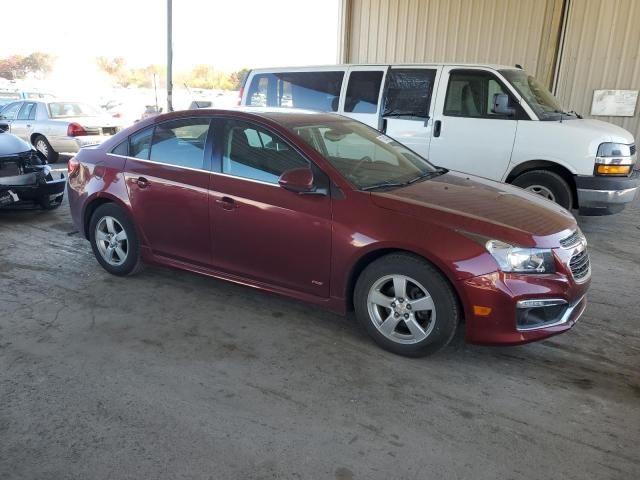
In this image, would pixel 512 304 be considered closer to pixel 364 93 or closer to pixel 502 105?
pixel 502 105

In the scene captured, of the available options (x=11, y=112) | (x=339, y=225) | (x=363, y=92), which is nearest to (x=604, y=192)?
(x=363, y=92)

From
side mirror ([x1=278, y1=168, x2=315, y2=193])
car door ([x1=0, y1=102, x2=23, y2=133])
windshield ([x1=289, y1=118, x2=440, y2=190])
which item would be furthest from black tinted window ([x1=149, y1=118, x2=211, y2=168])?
car door ([x1=0, y1=102, x2=23, y2=133])

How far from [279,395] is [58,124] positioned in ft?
34.8

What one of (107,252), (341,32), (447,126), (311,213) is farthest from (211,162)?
(341,32)

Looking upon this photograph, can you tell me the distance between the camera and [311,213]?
366 cm

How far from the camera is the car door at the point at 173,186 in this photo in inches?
166

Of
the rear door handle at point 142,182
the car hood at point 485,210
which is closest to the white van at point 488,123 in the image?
the car hood at point 485,210

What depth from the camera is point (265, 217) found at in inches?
151

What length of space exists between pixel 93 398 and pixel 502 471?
7.33 feet

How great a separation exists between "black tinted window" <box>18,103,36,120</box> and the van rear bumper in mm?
11299

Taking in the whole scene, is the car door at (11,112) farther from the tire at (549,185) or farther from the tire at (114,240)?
the tire at (549,185)

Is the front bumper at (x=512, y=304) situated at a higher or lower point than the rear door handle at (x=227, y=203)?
lower

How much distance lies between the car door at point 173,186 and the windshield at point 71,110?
8461mm

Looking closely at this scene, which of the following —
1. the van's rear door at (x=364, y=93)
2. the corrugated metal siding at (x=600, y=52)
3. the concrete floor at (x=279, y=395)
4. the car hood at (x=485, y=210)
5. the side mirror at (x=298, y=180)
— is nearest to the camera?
the concrete floor at (x=279, y=395)
